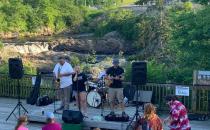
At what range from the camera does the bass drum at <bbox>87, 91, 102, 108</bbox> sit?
15633 millimetres

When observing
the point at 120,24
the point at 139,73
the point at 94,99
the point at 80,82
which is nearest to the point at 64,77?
the point at 80,82

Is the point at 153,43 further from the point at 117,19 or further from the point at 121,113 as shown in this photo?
the point at 121,113

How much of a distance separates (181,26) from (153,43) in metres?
20.5

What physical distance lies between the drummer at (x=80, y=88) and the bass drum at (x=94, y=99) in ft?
3.04

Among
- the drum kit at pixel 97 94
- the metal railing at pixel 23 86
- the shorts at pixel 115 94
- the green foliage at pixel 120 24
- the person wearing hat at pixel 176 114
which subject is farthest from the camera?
the green foliage at pixel 120 24

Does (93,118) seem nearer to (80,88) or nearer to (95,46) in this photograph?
(80,88)

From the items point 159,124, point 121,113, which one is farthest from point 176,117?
point 121,113

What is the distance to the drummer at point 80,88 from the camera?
14430mm

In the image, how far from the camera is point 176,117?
11242 mm

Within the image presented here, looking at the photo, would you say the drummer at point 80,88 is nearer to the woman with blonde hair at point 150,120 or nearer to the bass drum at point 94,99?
the bass drum at point 94,99

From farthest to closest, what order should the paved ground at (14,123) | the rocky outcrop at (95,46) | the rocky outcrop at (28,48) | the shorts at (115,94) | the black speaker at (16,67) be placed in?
the rocky outcrop at (95,46), the rocky outcrop at (28,48), the black speaker at (16,67), the paved ground at (14,123), the shorts at (115,94)

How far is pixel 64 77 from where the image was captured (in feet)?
48.2

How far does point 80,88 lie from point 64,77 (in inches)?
21.4

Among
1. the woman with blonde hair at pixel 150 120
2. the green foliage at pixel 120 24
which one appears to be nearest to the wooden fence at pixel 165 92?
the woman with blonde hair at pixel 150 120
